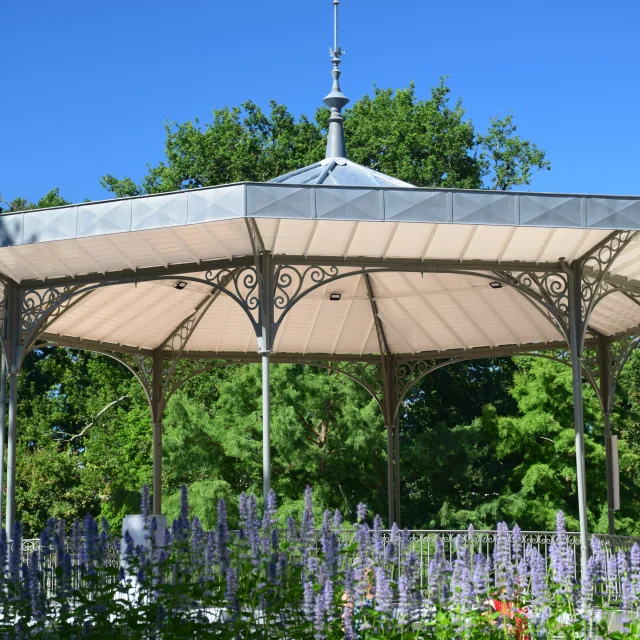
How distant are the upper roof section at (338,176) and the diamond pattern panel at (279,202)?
3569 mm

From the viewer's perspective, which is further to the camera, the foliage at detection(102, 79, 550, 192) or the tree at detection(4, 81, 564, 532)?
the foliage at detection(102, 79, 550, 192)

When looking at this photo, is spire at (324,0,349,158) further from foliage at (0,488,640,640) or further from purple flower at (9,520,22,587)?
purple flower at (9,520,22,587)

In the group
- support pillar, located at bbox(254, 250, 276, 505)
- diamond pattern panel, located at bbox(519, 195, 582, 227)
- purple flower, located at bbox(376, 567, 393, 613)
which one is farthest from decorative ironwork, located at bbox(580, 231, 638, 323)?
purple flower, located at bbox(376, 567, 393, 613)

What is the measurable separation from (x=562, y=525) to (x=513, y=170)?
29.5m

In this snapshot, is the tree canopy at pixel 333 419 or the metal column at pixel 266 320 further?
the tree canopy at pixel 333 419

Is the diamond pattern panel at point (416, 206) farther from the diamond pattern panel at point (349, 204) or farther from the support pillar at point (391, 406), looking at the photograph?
the support pillar at point (391, 406)

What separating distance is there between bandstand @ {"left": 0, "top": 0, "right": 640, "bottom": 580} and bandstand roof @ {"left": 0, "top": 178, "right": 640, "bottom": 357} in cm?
2

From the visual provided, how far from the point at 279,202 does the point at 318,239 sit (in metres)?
1.30

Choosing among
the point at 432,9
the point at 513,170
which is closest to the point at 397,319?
the point at 513,170

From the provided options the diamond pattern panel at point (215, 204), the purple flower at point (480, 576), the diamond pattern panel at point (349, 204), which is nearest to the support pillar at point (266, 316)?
the diamond pattern panel at point (215, 204)

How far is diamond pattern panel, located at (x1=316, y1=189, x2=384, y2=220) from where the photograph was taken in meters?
11.4

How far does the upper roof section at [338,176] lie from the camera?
50.0ft

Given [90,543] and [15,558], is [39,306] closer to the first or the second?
[15,558]

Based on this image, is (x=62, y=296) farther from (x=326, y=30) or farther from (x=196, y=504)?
(x=326, y=30)
